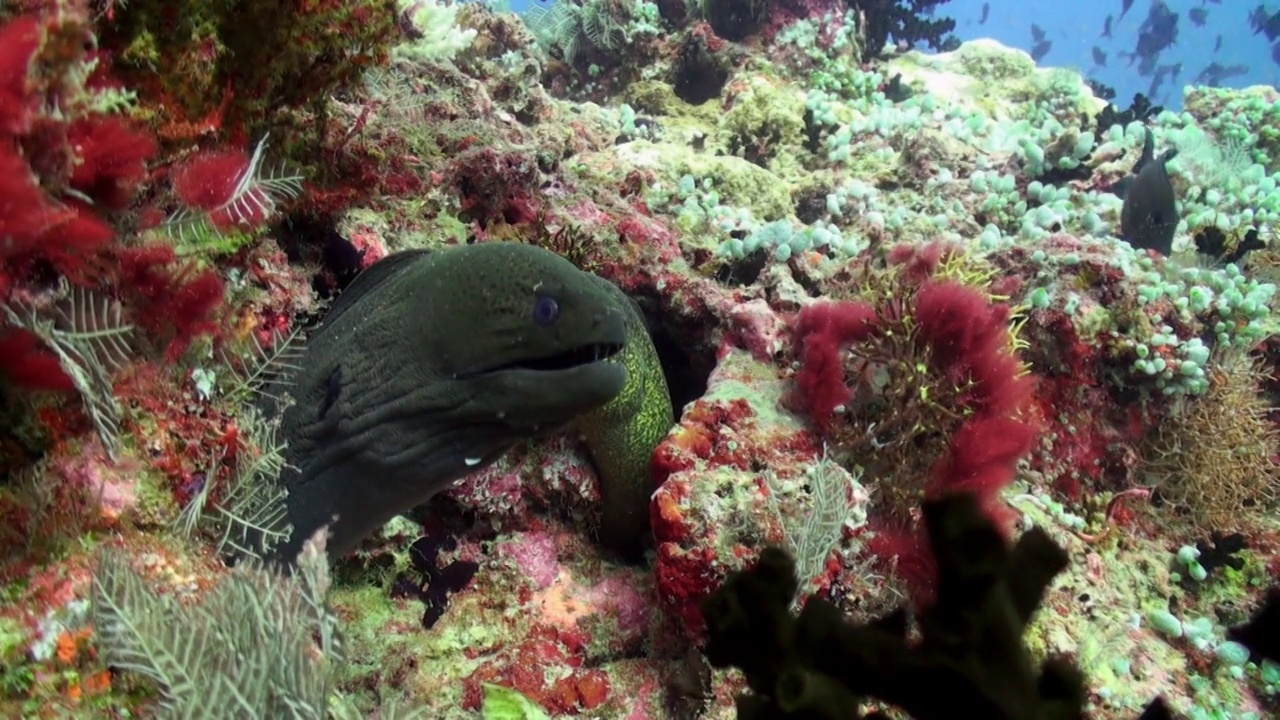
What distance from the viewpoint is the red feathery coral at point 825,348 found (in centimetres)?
392

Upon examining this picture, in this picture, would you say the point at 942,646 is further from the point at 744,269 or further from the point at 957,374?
the point at 744,269

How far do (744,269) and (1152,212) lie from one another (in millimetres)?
4342

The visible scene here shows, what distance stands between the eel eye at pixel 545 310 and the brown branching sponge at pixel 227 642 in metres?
1.07

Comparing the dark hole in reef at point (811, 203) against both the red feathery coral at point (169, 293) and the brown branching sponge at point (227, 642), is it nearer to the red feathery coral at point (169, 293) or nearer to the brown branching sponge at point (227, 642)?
the red feathery coral at point (169, 293)

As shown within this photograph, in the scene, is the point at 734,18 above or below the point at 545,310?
above

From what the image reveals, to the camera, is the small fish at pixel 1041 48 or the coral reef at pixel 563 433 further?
the small fish at pixel 1041 48

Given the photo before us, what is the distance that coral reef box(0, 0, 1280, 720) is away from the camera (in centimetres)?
179

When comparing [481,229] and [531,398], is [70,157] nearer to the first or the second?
[531,398]

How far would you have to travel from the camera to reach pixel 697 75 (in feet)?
36.5

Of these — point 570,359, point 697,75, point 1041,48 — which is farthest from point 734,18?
point 1041,48

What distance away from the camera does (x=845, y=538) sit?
11.0 feet

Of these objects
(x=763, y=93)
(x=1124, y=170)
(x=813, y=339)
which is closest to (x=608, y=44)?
(x=763, y=93)

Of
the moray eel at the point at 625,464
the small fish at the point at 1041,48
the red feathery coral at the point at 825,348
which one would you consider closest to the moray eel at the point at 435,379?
the moray eel at the point at 625,464

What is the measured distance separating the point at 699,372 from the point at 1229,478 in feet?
11.5
